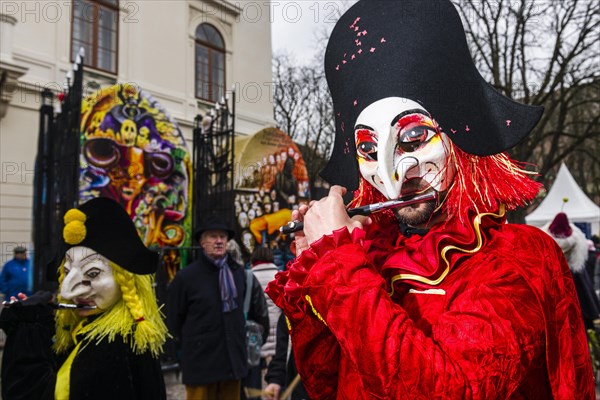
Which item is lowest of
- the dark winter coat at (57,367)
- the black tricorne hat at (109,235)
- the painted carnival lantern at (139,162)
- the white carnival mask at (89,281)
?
the dark winter coat at (57,367)

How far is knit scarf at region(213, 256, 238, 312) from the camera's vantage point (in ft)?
14.1

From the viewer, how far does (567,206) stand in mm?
10156

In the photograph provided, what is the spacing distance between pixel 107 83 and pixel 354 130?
408 inches

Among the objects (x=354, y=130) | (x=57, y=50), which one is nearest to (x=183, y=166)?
(x=57, y=50)

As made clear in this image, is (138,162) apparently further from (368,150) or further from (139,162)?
(368,150)

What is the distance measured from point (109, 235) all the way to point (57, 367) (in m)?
0.73

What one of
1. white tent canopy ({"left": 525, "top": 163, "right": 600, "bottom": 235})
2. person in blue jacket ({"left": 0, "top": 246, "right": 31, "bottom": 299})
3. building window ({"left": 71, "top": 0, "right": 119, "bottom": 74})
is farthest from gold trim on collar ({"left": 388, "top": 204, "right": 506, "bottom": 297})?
building window ({"left": 71, "top": 0, "right": 119, "bottom": 74})

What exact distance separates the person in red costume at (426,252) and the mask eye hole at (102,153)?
5.87 meters

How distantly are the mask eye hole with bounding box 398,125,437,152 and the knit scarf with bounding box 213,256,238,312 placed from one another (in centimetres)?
320

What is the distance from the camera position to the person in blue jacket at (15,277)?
23.5 ft

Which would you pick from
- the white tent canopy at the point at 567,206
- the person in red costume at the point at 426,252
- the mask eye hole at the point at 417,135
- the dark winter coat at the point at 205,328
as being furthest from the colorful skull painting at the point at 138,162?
the white tent canopy at the point at 567,206

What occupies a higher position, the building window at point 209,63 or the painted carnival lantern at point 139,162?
the building window at point 209,63

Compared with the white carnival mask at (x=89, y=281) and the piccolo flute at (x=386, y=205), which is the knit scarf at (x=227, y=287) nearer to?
the white carnival mask at (x=89, y=281)

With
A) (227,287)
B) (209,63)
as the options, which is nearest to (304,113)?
(209,63)
